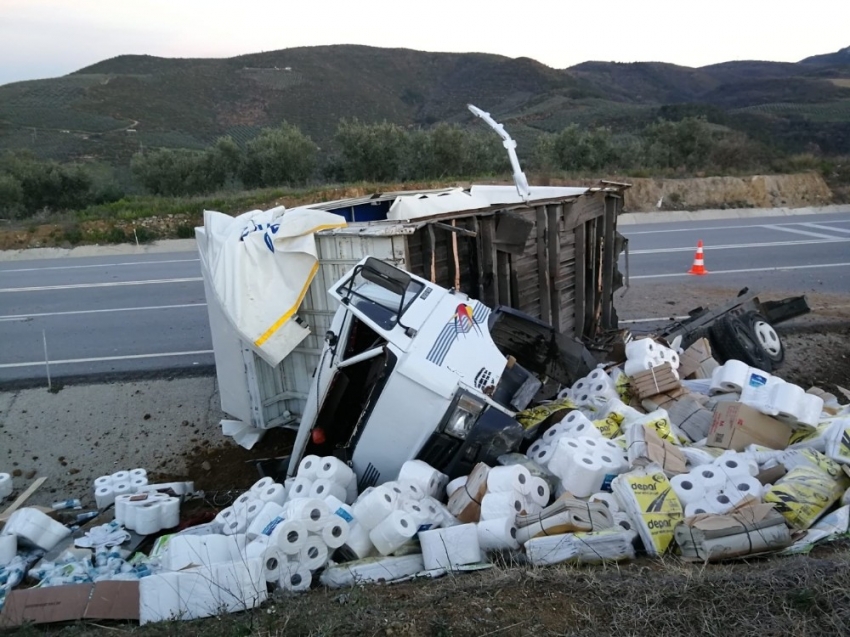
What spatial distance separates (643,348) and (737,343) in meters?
1.70

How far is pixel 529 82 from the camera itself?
76375mm

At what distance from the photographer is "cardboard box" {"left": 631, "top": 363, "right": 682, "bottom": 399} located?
5.99 m

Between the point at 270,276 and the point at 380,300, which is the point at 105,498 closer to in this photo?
the point at 270,276

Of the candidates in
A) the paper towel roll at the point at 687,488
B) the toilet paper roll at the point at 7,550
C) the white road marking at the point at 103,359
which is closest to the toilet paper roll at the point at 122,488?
the toilet paper roll at the point at 7,550

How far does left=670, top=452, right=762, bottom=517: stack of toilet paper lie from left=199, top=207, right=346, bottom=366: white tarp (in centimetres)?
351

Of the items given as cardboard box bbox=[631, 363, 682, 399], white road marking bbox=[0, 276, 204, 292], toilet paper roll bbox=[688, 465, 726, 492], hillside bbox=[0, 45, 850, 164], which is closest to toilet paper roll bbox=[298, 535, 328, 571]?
toilet paper roll bbox=[688, 465, 726, 492]

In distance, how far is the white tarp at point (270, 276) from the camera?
19.7 ft

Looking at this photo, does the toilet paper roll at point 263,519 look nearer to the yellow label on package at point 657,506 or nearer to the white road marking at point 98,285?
the yellow label on package at point 657,506

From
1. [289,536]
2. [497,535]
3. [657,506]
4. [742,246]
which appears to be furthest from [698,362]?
[742,246]

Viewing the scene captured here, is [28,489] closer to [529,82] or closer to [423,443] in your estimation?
[423,443]

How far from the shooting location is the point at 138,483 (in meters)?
5.71

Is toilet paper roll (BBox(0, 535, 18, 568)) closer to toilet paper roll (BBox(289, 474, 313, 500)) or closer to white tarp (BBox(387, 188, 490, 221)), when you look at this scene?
toilet paper roll (BBox(289, 474, 313, 500))

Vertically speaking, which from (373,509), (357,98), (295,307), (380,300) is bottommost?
(373,509)

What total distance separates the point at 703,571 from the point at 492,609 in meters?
1.03
